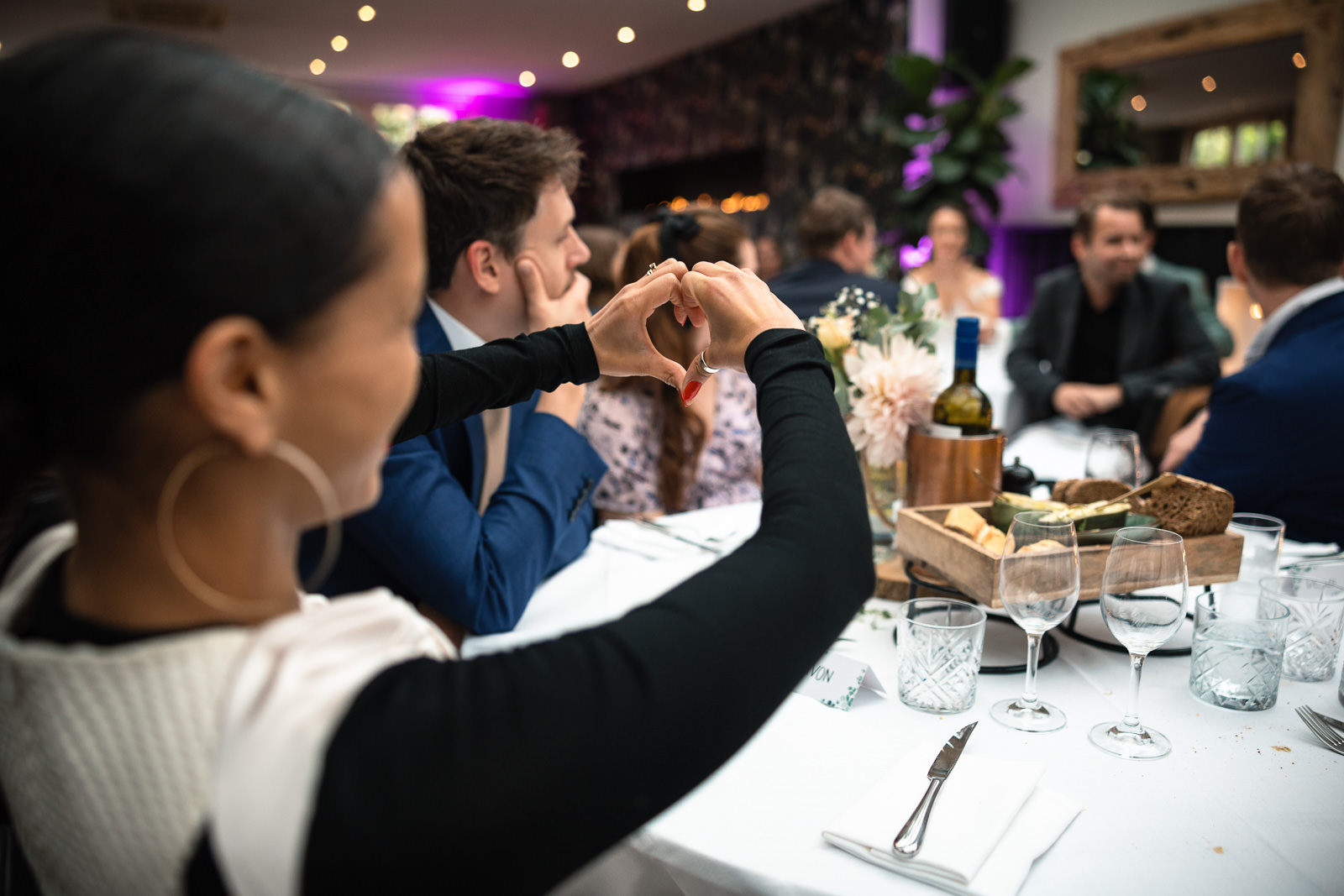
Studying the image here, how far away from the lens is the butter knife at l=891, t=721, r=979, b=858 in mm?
783

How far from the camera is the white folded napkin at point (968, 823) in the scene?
763mm

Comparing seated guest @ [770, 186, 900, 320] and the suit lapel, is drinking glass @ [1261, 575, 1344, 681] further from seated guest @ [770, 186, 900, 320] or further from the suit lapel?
seated guest @ [770, 186, 900, 320]

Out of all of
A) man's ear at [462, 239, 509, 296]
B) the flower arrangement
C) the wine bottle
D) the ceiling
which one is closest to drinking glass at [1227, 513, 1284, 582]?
the wine bottle

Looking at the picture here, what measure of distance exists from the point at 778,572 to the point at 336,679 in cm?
28

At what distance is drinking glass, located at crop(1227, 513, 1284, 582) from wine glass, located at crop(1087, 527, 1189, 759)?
480 mm

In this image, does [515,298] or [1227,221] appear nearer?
[515,298]

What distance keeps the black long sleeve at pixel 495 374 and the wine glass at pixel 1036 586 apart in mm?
537

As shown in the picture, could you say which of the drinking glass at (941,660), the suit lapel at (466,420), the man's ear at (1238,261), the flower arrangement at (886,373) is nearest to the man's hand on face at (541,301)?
the suit lapel at (466,420)

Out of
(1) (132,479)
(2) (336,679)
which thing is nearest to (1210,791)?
(2) (336,679)

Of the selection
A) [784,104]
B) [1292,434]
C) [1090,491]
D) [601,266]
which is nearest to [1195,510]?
[1090,491]

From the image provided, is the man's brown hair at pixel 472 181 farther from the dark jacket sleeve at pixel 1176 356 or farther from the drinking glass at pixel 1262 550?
the dark jacket sleeve at pixel 1176 356

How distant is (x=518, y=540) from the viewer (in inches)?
52.0

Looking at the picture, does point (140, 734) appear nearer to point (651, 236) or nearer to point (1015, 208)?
point (651, 236)

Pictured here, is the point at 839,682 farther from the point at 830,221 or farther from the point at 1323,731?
the point at 830,221
